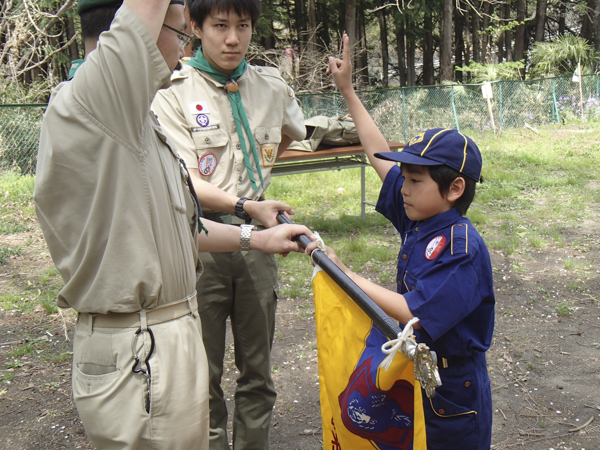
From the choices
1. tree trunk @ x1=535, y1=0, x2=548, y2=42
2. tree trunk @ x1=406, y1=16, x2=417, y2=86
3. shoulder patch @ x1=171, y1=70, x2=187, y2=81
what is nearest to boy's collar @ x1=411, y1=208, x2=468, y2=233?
shoulder patch @ x1=171, y1=70, x2=187, y2=81

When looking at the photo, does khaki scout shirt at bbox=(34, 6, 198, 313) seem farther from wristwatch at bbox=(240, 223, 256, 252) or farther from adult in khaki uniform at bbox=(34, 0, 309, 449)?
wristwatch at bbox=(240, 223, 256, 252)

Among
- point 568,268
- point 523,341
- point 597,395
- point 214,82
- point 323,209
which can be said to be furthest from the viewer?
point 323,209

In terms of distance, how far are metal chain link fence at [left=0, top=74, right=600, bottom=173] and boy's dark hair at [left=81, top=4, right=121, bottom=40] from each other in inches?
556

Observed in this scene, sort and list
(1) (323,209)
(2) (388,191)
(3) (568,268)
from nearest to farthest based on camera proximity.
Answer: (2) (388,191) < (3) (568,268) < (1) (323,209)

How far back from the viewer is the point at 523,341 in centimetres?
453

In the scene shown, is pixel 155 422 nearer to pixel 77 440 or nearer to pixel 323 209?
pixel 77 440

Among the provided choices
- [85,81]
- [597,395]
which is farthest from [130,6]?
[597,395]

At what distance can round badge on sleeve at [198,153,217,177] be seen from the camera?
2680 mm

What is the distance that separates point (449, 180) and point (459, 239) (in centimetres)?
23

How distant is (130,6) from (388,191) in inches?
55.1

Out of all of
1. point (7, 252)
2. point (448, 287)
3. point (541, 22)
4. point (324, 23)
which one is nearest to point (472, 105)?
point (324, 23)

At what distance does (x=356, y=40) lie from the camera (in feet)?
75.7

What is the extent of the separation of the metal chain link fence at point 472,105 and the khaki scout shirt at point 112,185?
14.3 m

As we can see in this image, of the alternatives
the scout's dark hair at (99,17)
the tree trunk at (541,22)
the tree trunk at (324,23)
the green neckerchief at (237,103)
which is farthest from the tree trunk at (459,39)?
the scout's dark hair at (99,17)
